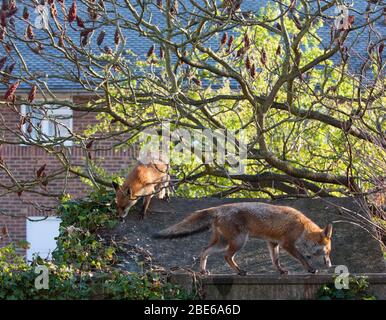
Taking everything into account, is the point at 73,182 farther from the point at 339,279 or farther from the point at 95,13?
the point at 339,279

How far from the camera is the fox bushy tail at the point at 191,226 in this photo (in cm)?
1003

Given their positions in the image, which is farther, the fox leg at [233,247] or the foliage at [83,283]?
the fox leg at [233,247]

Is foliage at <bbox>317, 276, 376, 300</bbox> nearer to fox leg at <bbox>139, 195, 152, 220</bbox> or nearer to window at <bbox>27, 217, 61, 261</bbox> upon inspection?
fox leg at <bbox>139, 195, 152, 220</bbox>

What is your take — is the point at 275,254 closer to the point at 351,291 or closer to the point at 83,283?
the point at 351,291

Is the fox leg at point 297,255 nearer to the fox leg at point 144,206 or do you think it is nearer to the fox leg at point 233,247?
the fox leg at point 233,247

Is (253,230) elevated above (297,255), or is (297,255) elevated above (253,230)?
(253,230)

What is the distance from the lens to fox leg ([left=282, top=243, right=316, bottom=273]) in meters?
10.1

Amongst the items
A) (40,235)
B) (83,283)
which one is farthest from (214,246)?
(40,235)

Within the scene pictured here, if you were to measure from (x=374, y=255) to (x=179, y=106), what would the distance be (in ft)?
10.5

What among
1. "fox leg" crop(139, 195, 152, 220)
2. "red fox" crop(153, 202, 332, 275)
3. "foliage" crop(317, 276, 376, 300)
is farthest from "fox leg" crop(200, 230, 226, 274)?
"fox leg" crop(139, 195, 152, 220)

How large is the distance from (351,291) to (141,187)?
195 inches

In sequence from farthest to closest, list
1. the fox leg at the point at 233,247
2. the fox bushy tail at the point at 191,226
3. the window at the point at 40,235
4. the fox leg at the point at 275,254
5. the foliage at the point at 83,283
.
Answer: the window at the point at 40,235 → the fox leg at the point at 275,254 → the fox bushy tail at the point at 191,226 → the fox leg at the point at 233,247 → the foliage at the point at 83,283

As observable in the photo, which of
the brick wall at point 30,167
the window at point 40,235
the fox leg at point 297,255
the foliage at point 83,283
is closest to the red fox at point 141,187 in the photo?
the foliage at point 83,283

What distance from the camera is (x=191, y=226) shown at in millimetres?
10094
